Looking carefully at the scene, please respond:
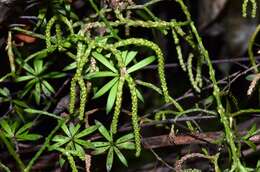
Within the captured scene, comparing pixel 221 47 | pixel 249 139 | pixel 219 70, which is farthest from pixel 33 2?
pixel 221 47

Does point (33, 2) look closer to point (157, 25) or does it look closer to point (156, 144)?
point (157, 25)

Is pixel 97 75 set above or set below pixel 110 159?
above

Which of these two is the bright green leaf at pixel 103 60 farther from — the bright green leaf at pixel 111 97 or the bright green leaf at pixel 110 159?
the bright green leaf at pixel 110 159

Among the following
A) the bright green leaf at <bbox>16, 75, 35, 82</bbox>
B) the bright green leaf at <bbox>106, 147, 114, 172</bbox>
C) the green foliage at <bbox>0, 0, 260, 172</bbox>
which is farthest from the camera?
the bright green leaf at <bbox>16, 75, 35, 82</bbox>

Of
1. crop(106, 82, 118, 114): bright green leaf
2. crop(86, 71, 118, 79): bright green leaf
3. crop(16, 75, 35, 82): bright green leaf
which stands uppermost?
crop(86, 71, 118, 79): bright green leaf

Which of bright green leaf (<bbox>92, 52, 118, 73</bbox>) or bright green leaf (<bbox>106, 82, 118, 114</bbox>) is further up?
bright green leaf (<bbox>92, 52, 118, 73</bbox>)

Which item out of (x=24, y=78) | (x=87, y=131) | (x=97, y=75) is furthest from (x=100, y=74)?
(x=24, y=78)

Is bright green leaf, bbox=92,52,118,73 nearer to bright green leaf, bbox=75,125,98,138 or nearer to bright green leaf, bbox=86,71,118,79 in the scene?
bright green leaf, bbox=86,71,118,79

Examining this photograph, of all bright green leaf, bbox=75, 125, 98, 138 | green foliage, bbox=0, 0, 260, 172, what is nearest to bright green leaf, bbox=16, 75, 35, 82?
green foliage, bbox=0, 0, 260, 172

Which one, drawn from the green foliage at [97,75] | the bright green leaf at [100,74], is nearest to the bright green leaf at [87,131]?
the green foliage at [97,75]

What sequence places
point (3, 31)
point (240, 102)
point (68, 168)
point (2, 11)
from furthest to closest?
1. point (240, 102)
2. point (68, 168)
3. point (3, 31)
4. point (2, 11)

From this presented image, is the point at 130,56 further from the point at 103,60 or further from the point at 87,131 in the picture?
the point at 87,131
